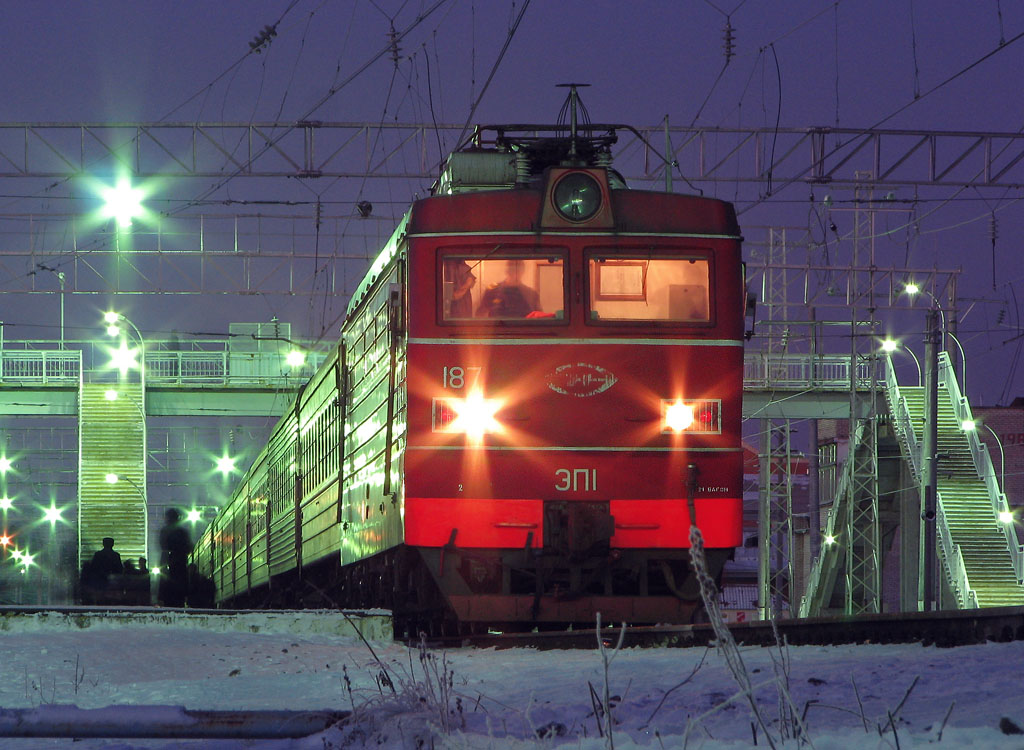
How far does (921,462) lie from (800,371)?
345 inches

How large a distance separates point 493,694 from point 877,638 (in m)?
2.71

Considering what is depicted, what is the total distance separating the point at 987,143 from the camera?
84.2ft

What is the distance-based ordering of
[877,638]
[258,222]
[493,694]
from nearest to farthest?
[493,694], [877,638], [258,222]

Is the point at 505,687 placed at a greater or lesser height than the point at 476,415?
lesser

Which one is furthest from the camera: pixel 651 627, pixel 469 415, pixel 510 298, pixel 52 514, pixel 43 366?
pixel 52 514

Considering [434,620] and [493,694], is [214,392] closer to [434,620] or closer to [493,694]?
[434,620]

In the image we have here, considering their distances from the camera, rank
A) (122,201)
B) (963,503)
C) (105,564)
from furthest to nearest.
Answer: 1. (963,503)
2. (122,201)
3. (105,564)

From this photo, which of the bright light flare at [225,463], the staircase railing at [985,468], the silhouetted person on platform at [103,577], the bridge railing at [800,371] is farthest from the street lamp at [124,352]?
the staircase railing at [985,468]

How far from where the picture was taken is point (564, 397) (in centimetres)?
1154

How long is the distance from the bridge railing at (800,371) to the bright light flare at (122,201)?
15294 millimetres

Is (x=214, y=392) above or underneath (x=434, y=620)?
above

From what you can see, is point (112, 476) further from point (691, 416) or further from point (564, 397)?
point (691, 416)

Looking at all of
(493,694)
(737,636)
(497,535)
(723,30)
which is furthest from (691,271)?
(723,30)

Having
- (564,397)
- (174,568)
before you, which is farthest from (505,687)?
(174,568)
